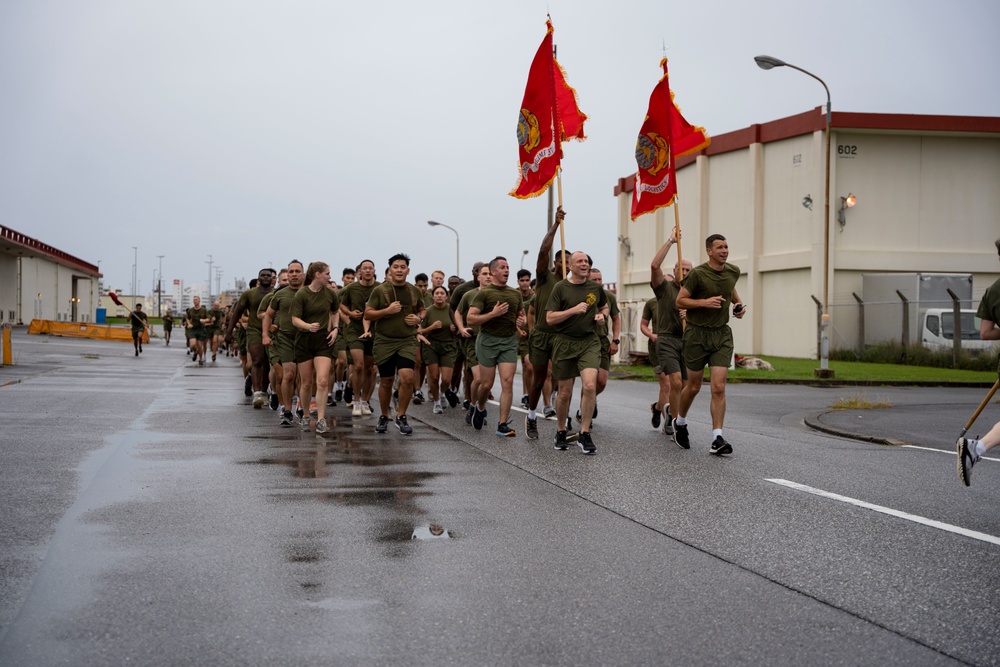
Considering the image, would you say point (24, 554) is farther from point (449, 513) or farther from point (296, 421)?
point (296, 421)

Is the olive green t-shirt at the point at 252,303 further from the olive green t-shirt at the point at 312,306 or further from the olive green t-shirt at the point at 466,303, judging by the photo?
the olive green t-shirt at the point at 312,306

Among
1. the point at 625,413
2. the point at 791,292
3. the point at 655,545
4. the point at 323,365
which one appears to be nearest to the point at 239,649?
the point at 655,545

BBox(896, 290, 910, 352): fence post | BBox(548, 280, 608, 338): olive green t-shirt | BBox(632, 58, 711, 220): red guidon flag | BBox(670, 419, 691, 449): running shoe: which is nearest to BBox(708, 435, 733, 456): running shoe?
BBox(670, 419, 691, 449): running shoe

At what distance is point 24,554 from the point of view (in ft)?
17.5

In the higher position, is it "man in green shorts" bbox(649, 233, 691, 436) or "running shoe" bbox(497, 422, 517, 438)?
"man in green shorts" bbox(649, 233, 691, 436)

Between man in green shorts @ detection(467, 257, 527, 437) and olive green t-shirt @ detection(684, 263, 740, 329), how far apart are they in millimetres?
2355

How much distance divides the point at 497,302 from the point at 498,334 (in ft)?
1.23

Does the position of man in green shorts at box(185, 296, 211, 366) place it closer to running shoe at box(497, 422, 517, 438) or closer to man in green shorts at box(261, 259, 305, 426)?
man in green shorts at box(261, 259, 305, 426)

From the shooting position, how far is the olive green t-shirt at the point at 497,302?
38.7ft

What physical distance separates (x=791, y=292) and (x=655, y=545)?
33423 mm

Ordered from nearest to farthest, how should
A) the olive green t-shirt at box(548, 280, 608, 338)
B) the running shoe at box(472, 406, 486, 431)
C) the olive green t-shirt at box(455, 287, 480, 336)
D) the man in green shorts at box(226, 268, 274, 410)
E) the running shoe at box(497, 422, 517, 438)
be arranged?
the olive green t-shirt at box(548, 280, 608, 338) → the running shoe at box(497, 422, 517, 438) → the running shoe at box(472, 406, 486, 431) → the olive green t-shirt at box(455, 287, 480, 336) → the man in green shorts at box(226, 268, 274, 410)

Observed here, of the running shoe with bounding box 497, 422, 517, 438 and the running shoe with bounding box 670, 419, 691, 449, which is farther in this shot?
the running shoe with bounding box 497, 422, 517, 438

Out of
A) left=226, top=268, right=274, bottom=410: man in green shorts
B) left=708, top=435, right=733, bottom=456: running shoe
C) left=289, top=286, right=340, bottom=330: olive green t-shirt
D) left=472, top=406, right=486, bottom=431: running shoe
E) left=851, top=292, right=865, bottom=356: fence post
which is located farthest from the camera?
left=851, top=292, right=865, bottom=356: fence post

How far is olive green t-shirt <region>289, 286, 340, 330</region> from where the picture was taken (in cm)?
1159
